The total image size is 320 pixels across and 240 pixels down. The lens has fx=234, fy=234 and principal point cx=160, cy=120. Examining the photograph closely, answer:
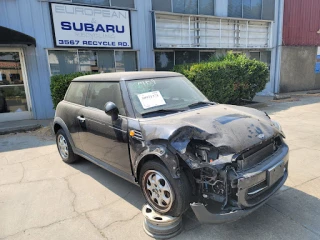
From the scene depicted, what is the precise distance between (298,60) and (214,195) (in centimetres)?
1605

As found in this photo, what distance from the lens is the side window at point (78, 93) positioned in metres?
4.06

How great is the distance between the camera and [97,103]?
3.67 meters

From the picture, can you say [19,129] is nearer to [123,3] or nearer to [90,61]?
[90,61]

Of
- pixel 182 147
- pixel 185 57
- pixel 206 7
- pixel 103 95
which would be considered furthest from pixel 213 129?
pixel 206 7

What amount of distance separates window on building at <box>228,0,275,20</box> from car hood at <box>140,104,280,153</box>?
11684mm

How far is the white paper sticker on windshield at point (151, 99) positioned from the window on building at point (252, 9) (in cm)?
1144

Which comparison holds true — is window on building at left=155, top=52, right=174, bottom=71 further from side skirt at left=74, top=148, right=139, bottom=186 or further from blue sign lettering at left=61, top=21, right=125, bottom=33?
side skirt at left=74, top=148, right=139, bottom=186

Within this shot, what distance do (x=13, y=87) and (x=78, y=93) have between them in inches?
232

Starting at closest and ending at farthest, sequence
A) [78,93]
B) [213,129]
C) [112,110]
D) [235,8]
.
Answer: [213,129], [112,110], [78,93], [235,8]

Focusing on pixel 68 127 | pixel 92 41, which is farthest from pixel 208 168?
pixel 92 41

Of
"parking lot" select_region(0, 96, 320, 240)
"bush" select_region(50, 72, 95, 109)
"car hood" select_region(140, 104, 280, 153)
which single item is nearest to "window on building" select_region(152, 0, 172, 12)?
"bush" select_region(50, 72, 95, 109)

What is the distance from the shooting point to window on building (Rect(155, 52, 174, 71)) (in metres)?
11.2

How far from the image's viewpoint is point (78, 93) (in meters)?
4.24

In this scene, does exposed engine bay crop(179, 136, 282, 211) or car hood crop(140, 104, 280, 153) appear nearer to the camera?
exposed engine bay crop(179, 136, 282, 211)
